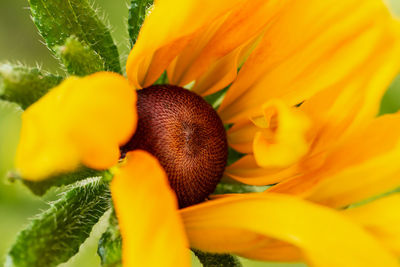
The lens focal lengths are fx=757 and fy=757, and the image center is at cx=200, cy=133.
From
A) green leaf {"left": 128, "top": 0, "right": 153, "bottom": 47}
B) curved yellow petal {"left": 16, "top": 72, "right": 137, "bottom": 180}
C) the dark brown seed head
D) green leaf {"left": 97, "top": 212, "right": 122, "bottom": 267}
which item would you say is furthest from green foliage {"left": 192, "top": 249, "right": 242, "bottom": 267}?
green leaf {"left": 128, "top": 0, "right": 153, "bottom": 47}

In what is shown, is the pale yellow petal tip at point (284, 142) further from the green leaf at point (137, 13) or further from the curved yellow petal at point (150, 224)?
the green leaf at point (137, 13)

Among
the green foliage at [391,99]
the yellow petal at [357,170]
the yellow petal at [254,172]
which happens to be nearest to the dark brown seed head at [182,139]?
the yellow petal at [254,172]

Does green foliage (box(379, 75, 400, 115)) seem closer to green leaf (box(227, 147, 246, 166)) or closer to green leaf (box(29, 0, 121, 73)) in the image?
green leaf (box(227, 147, 246, 166))

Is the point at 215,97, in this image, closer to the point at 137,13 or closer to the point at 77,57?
the point at 137,13

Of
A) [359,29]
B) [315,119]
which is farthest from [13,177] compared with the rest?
[359,29]

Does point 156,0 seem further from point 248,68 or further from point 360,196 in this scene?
point 360,196

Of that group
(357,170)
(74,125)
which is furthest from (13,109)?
(357,170)
